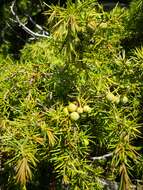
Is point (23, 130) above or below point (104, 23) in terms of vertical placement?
below

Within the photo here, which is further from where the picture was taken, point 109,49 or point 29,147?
point 109,49

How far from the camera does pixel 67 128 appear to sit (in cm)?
136

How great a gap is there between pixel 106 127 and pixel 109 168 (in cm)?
31

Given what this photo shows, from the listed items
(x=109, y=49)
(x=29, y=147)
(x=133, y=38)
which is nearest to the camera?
(x=29, y=147)

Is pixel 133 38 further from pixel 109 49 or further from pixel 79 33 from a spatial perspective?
pixel 79 33

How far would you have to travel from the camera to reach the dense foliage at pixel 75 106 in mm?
1349

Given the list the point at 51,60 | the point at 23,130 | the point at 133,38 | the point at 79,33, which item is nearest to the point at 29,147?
the point at 23,130

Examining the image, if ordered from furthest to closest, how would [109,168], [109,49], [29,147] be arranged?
[109,168] < [109,49] < [29,147]

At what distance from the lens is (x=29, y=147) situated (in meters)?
1.33

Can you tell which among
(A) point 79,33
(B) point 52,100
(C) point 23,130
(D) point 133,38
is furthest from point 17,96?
(D) point 133,38

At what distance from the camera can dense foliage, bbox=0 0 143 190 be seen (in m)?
1.35

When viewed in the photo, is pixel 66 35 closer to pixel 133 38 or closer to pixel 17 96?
pixel 17 96

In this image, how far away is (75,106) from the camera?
1.37 metres

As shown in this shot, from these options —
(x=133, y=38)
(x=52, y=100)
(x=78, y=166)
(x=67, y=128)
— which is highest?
(x=133, y=38)
